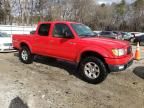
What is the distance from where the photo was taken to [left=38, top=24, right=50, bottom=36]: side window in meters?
9.41

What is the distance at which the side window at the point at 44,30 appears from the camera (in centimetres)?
941

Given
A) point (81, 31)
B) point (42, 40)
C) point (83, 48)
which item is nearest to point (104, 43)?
point (83, 48)

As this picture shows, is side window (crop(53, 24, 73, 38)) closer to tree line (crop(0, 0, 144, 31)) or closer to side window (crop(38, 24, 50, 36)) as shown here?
side window (crop(38, 24, 50, 36))

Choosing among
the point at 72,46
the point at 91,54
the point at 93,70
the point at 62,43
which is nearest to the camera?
the point at 93,70

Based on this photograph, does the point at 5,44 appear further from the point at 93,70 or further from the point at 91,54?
the point at 93,70

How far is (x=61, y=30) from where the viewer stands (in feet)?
29.0

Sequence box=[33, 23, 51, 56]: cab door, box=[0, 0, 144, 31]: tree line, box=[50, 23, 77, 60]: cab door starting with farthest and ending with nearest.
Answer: box=[0, 0, 144, 31]: tree line → box=[33, 23, 51, 56]: cab door → box=[50, 23, 77, 60]: cab door

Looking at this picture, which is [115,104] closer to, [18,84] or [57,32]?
[18,84]

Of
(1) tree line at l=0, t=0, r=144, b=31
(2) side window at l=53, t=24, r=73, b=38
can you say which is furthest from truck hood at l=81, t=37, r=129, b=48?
(1) tree line at l=0, t=0, r=144, b=31

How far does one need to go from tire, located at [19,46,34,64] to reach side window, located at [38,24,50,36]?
43.3 inches

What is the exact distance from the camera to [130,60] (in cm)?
803

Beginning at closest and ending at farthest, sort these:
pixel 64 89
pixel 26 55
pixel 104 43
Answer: pixel 64 89
pixel 104 43
pixel 26 55

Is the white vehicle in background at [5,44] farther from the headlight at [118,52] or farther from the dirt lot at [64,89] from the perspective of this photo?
the headlight at [118,52]

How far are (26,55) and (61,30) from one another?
2416 mm
